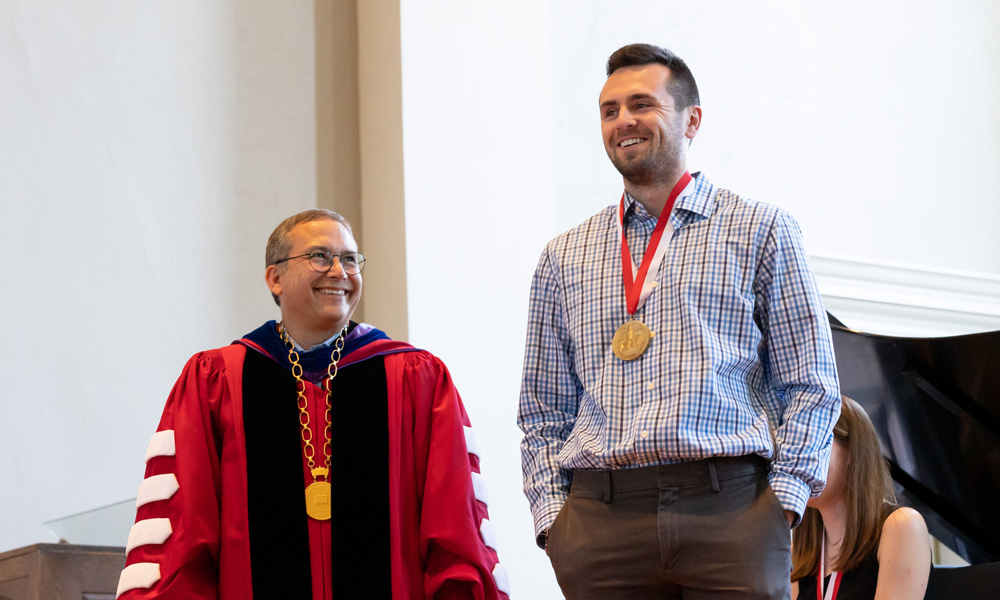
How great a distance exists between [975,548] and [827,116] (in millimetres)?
3752

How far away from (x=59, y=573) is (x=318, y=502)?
1.00 metres

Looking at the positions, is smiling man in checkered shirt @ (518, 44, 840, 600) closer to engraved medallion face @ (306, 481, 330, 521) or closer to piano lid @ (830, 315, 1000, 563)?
engraved medallion face @ (306, 481, 330, 521)

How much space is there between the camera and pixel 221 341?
5121 mm

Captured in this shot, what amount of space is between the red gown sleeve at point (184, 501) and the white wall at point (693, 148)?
6.89 ft

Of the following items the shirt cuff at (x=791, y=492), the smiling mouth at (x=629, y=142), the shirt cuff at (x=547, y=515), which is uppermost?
the smiling mouth at (x=629, y=142)

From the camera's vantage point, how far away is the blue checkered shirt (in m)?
2.41

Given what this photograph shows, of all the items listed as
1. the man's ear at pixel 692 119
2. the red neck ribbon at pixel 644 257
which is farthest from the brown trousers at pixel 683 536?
the man's ear at pixel 692 119

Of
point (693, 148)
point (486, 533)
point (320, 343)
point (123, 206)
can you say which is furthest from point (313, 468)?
point (693, 148)

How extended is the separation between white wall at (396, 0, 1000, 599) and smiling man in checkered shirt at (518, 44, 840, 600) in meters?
2.40

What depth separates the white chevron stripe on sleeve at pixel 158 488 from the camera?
287cm

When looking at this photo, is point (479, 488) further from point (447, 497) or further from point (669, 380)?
point (669, 380)

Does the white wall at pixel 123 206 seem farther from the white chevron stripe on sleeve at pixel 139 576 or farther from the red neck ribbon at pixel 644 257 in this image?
the red neck ribbon at pixel 644 257

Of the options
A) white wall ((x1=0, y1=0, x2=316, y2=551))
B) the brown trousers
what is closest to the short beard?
the brown trousers

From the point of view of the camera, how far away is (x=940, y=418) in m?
4.20
